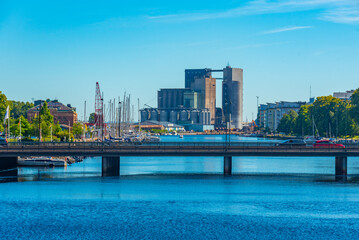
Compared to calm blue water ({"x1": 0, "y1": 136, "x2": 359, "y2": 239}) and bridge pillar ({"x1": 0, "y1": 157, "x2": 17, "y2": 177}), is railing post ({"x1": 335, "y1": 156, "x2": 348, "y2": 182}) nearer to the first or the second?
calm blue water ({"x1": 0, "y1": 136, "x2": 359, "y2": 239})

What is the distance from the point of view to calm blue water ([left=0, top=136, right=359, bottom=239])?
60.9 m

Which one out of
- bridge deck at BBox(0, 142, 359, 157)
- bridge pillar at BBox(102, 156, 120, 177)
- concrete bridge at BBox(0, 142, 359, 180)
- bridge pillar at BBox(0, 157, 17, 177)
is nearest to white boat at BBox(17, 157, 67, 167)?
bridge pillar at BBox(0, 157, 17, 177)

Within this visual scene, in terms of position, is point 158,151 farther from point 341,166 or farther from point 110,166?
point 341,166

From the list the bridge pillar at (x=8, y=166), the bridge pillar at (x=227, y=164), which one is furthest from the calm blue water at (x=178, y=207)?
the bridge pillar at (x=8, y=166)

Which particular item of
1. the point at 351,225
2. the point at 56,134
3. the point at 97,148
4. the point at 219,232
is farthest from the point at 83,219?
the point at 56,134

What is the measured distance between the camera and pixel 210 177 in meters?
108

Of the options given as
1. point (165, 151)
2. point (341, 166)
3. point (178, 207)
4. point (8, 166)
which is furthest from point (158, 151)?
point (341, 166)

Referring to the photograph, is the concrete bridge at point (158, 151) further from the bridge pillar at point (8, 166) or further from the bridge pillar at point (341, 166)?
the bridge pillar at point (8, 166)

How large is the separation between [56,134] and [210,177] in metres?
95.3

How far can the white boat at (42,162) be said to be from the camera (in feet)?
406

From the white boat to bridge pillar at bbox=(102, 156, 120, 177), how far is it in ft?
84.1

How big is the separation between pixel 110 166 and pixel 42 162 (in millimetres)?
26536

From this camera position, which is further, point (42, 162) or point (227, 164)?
point (42, 162)

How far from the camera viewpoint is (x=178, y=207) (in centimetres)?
7444
